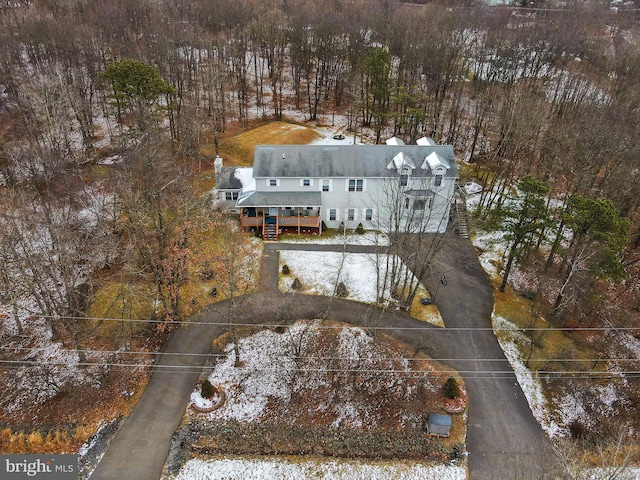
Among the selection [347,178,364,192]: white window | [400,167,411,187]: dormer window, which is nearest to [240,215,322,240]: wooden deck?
[347,178,364,192]: white window

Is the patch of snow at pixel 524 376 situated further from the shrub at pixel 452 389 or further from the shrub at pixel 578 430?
the shrub at pixel 452 389

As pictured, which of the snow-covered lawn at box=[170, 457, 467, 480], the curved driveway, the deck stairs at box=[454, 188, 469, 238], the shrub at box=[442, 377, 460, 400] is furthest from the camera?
the deck stairs at box=[454, 188, 469, 238]

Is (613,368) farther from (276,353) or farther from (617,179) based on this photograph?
(276,353)

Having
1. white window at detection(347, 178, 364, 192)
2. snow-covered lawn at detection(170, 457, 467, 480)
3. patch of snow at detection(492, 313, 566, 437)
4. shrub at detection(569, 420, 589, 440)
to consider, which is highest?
white window at detection(347, 178, 364, 192)

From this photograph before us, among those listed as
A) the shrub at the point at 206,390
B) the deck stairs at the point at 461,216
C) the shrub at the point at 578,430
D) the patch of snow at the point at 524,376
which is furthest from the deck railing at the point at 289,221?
the shrub at the point at 578,430

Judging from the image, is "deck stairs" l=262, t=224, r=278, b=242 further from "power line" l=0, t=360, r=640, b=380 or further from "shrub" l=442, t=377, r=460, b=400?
"shrub" l=442, t=377, r=460, b=400

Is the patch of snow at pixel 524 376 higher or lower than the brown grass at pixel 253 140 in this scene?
lower
